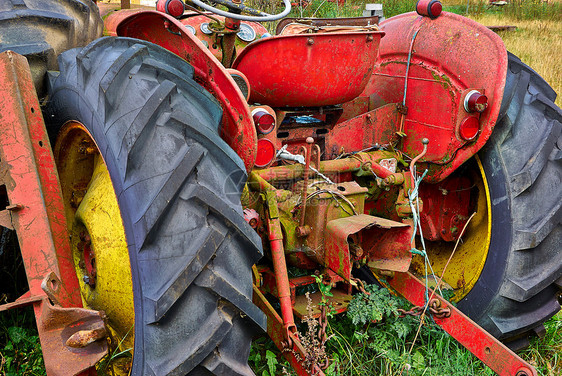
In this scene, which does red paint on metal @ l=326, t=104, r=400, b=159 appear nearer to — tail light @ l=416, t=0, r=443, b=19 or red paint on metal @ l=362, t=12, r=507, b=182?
red paint on metal @ l=362, t=12, r=507, b=182

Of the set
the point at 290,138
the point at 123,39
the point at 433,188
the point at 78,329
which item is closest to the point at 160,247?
the point at 78,329

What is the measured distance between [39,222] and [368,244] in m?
1.39

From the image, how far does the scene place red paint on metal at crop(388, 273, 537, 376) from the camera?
194cm

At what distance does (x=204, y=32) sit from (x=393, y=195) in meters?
1.46

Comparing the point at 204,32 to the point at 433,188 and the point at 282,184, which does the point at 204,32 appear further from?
the point at 433,188

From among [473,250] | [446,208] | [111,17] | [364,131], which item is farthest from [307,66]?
[111,17]

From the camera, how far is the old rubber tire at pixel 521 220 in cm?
234

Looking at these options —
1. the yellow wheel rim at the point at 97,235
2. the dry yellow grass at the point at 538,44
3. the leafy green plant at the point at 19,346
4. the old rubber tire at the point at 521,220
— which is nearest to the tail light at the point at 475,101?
the old rubber tire at the point at 521,220

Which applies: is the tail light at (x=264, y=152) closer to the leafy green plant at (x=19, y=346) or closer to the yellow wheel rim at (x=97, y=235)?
the yellow wheel rim at (x=97, y=235)

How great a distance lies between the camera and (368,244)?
233 cm

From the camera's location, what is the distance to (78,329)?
1.57m

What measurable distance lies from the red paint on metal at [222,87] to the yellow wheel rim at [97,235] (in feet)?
1.60

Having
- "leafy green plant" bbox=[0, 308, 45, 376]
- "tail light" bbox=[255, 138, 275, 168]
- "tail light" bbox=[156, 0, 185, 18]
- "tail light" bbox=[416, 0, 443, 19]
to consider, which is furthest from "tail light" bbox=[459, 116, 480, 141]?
"leafy green plant" bbox=[0, 308, 45, 376]

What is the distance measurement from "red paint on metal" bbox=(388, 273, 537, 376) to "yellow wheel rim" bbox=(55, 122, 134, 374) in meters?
1.27
